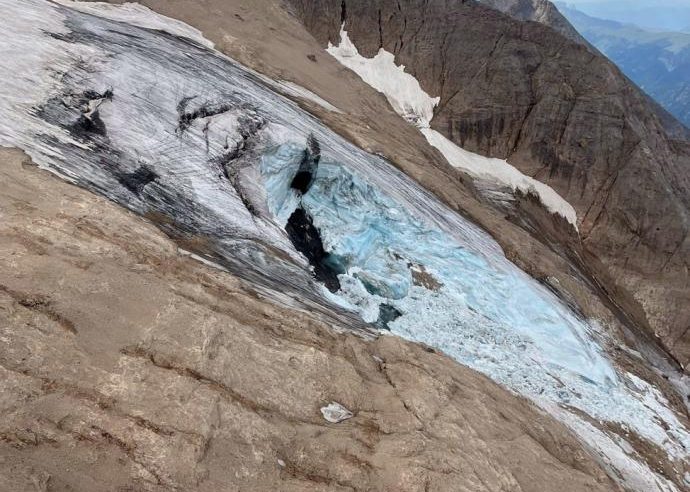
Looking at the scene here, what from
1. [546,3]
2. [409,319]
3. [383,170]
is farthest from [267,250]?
[546,3]

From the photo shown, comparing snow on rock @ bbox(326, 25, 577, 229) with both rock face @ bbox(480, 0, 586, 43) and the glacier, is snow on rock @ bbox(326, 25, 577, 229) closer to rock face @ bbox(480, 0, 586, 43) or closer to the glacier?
the glacier

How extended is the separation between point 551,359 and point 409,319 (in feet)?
19.0

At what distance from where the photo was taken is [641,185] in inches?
1588

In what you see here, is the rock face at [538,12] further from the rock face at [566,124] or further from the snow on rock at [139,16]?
the snow on rock at [139,16]

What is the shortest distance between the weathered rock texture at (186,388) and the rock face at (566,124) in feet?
102

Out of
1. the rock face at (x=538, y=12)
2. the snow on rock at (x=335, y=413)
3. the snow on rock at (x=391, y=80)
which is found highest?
the rock face at (x=538, y=12)

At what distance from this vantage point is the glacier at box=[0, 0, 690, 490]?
1226 cm

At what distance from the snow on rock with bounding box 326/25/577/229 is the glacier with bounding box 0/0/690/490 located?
68.6 feet

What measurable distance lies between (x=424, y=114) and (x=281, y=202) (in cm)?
3076

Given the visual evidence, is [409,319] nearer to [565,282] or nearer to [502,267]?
[502,267]

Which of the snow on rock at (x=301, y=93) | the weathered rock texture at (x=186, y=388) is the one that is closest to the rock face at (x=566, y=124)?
the snow on rock at (x=301, y=93)

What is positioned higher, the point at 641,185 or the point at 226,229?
the point at 641,185

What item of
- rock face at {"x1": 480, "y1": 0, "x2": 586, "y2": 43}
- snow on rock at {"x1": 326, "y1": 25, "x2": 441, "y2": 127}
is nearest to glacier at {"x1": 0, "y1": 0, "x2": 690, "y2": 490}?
snow on rock at {"x1": 326, "y1": 25, "x2": 441, "y2": 127}

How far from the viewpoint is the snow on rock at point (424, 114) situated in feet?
140
